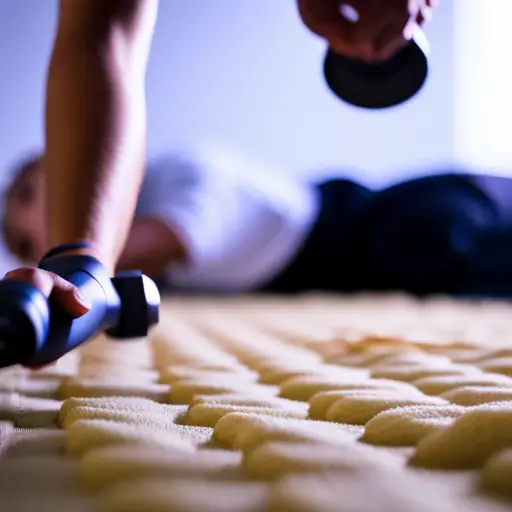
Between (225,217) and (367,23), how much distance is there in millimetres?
1701

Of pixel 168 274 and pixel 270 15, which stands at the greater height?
pixel 270 15

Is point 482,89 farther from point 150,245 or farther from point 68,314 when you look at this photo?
point 68,314

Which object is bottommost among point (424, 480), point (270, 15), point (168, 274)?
point (168, 274)

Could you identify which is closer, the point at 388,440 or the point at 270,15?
the point at 388,440

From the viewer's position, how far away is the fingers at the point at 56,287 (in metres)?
0.42

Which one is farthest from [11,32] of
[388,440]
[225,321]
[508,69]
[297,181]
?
[388,440]

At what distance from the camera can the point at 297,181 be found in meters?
2.75

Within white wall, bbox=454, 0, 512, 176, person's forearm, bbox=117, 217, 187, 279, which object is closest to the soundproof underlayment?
person's forearm, bbox=117, 217, 187, 279

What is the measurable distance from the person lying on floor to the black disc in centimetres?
153

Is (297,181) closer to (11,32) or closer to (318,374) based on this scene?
(11,32)

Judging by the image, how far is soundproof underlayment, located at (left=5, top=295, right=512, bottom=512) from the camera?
278 millimetres

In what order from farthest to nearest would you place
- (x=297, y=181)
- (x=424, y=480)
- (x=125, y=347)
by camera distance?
(x=297, y=181)
(x=125, y=347)
(x=424, y=480)

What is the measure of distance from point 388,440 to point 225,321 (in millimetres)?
978

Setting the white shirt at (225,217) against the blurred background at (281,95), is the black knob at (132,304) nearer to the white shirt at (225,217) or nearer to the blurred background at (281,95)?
the white shirt at (225,217)
